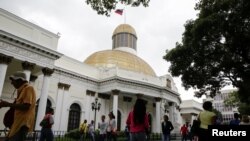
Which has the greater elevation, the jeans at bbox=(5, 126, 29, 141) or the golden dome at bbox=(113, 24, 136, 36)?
the golden dome at bbox=(113, 24, 136, 36)

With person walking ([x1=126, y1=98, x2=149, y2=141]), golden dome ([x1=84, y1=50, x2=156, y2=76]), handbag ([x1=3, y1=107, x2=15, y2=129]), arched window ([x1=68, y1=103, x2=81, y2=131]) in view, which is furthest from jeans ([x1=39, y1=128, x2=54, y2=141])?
golden dome ([x1=84, y1=50, x2=156, y2=76])

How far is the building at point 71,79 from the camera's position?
57.3ft

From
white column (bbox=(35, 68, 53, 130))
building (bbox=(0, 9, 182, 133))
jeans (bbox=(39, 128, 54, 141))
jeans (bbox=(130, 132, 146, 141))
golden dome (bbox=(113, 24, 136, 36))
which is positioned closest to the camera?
jeans (bbox=(130, 132, 146, 141))

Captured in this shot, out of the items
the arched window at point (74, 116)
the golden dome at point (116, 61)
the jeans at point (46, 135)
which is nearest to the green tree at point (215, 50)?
the jeans at point (46, 135)


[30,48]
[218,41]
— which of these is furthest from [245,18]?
[30,48]

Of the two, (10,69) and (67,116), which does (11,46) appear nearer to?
(10,69)

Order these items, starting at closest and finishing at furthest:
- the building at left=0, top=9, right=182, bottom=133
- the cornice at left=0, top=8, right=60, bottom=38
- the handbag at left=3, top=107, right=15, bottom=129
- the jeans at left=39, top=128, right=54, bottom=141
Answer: the handbag at left=3, top=107, right=15, bottom=129 < the jeans at left=39, top=128, right=54, bottom=141 < the cornice at left=0, top=8, right=60, bottom=38 < the building at left=0, top=9, right=182, bottom=133

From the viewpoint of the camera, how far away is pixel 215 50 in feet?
48.4

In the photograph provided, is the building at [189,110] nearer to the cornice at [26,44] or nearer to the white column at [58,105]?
the white column at [58,105]

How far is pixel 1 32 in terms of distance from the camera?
16078 millimetres

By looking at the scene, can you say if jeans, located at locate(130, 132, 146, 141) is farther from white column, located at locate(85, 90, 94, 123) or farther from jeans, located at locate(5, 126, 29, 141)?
white column, located at locate(85, 90, 94, 123)

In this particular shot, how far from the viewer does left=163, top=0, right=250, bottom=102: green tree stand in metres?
12.7

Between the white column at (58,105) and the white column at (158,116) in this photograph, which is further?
the white column at (158,116)

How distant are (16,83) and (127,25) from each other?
42.4 m
